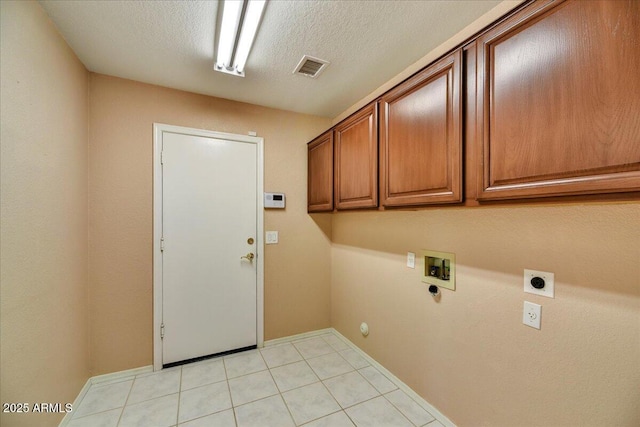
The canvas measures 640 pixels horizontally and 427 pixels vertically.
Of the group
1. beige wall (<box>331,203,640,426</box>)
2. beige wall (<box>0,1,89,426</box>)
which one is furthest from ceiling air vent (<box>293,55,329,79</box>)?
beige wall (<box>0,1,89,426</box>)

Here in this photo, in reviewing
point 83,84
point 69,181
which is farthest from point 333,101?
point 69,181

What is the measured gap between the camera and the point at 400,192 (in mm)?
1619

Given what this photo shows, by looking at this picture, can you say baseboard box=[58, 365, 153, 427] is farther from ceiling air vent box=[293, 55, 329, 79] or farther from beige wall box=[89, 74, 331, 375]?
ceiling air vent box=[293, 55, 329, 79]

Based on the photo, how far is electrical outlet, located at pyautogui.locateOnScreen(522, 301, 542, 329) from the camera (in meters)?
1.26

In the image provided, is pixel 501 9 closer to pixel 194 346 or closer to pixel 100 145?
pixel 100 145

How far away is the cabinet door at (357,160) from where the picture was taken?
6.06 ft

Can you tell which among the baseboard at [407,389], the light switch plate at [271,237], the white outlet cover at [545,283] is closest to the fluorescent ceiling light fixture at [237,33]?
the light switch plate at [271,237]

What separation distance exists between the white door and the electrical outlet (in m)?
2.17

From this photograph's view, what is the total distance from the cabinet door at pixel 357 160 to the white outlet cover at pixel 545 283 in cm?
93

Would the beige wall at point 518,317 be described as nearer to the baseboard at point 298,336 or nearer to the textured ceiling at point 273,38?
the baseboard at point 298,336

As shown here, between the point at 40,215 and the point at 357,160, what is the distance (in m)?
1.98

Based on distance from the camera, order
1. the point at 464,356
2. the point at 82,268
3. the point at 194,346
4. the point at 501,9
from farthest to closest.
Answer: the point at 194,346 → the point at 82,268 → the point at 464,356 → the point at 501,9

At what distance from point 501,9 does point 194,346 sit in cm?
336

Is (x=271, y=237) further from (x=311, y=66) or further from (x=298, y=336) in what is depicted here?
(x=311, y=66)
